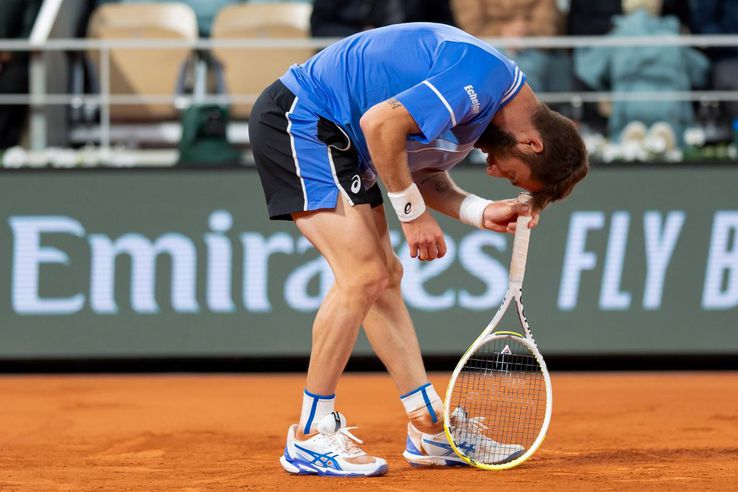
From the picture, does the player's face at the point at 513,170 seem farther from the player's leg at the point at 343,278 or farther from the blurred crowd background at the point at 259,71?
the blurred crowd background at the point at 259,71

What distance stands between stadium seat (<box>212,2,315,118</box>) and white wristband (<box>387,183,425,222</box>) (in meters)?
5.09

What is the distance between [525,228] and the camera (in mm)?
4445

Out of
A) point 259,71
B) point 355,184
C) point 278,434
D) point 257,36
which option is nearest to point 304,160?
point 355,184

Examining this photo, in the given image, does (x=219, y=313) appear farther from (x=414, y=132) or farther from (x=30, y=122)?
(x=414, y=132)

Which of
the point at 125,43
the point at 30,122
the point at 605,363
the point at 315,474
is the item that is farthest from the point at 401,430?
the point at 30,122

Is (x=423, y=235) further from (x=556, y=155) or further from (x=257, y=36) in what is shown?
(x=257, y=36)

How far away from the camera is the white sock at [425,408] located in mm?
4695

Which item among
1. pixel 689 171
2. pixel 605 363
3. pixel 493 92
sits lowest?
pixel 605 363

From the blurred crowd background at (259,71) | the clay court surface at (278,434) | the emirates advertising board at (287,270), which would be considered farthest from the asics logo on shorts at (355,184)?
the blurred crowd background at (259,71)

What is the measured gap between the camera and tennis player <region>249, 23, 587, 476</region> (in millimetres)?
4203

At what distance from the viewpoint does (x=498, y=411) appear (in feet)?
17.0

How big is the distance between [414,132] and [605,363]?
4.22 metres

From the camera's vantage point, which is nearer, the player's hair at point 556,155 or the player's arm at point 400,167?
the player's arm at point 400,167

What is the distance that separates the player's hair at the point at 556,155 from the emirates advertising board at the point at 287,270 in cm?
328
